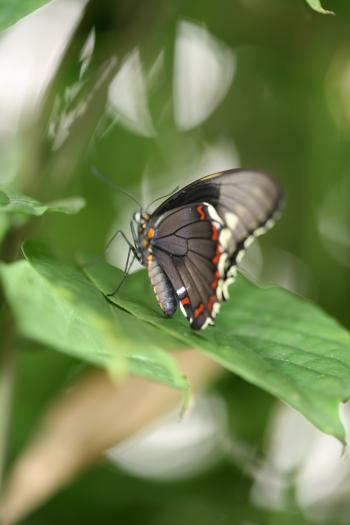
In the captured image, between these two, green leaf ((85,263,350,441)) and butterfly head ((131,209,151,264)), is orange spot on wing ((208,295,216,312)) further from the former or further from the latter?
butterfly head ((131,209,151,264))

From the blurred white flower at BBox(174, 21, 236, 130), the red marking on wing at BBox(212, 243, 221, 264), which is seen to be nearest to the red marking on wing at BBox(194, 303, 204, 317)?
the red marking on wing at BBox(212, 243, 221, 264)

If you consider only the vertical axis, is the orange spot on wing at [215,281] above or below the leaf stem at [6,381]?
above

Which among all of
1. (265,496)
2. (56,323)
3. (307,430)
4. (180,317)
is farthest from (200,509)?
(56,323)

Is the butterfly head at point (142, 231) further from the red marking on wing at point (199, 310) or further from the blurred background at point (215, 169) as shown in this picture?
the red marking on wing at point (199, 310)

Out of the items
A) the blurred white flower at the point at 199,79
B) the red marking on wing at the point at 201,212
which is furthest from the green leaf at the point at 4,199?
the blurred white flower at the point at 199,79

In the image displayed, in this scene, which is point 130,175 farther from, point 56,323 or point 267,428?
point 56,323

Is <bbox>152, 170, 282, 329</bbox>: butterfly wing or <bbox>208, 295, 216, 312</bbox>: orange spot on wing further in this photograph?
<bbox>152, 170, 282, 329</bbox>: butterfly wing

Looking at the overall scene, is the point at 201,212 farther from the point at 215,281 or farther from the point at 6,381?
the point at 6,381
